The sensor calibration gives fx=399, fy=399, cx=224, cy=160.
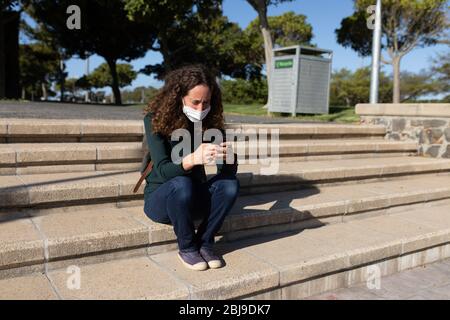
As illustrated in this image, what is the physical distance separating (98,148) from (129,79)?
47.2 metres

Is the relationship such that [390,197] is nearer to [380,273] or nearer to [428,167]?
[380,273]

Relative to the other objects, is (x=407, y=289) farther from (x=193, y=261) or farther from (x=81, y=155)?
(x=81, y=155)

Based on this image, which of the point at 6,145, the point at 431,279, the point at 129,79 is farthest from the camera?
the point at 129,79

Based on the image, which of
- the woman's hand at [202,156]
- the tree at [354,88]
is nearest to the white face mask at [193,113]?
the woman's hand at [202,156]

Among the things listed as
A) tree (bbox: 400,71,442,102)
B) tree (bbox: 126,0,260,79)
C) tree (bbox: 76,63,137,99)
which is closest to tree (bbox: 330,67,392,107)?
tree (bbox: 400,71,442,102)

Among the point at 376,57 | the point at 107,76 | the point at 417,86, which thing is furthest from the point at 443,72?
the point at 107,76

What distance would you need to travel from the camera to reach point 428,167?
17.1 feet

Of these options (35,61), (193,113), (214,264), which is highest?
(35,61)

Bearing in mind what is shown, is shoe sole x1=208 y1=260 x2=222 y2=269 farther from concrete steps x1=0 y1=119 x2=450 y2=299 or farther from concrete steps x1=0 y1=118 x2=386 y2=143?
concrete steps x1=0 y1=118 x2=386 y2=143

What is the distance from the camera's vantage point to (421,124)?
19.6ft

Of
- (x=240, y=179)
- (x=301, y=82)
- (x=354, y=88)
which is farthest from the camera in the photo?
(x=354, y=88)

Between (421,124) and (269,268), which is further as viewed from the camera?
(421,124)

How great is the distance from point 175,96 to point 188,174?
54cm
